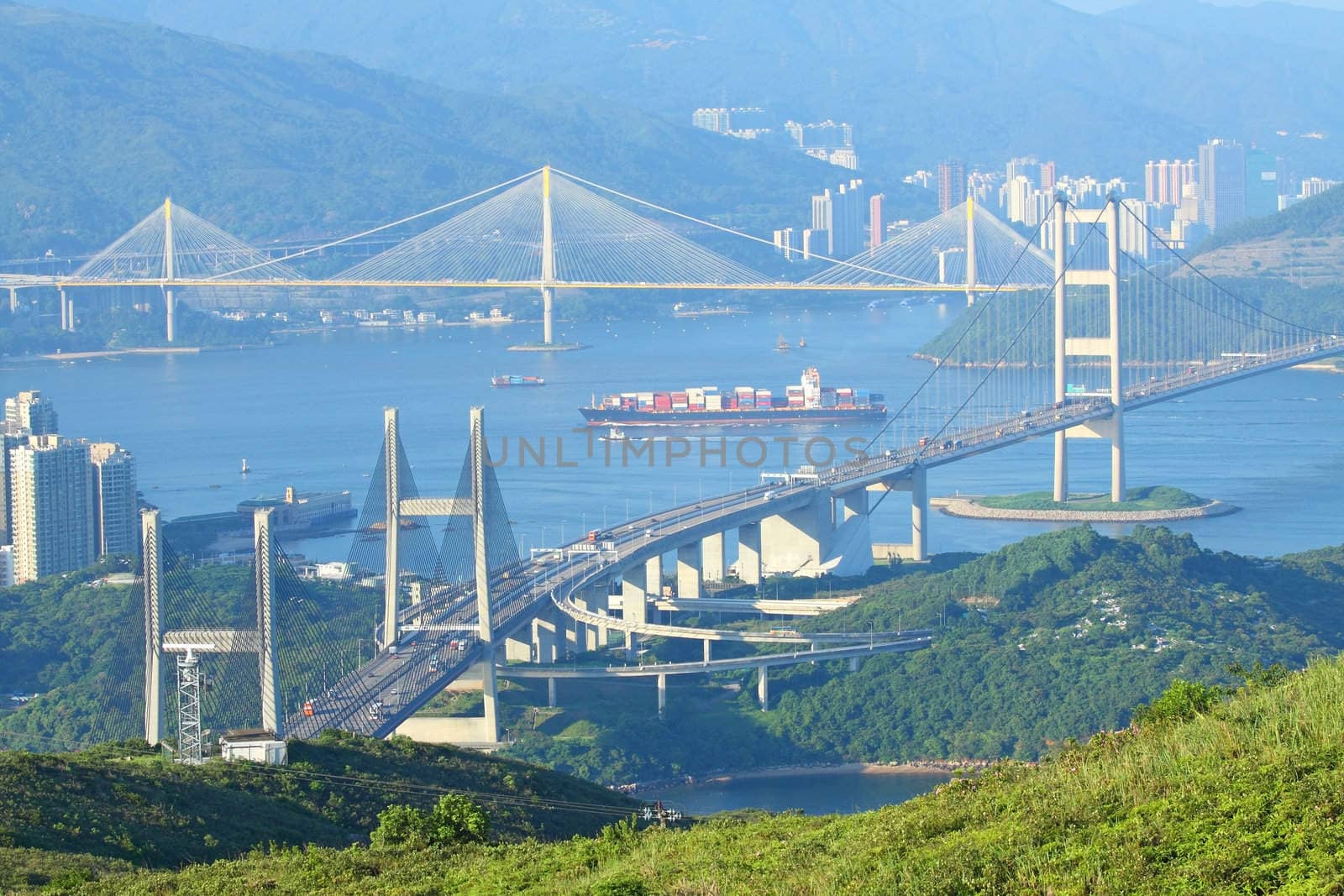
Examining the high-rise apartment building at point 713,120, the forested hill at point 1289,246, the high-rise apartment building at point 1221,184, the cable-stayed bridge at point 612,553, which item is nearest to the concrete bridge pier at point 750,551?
the cable-stayed bridge at point 612,553

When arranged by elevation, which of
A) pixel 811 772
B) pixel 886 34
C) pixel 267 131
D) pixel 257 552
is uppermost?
pixel 886 34

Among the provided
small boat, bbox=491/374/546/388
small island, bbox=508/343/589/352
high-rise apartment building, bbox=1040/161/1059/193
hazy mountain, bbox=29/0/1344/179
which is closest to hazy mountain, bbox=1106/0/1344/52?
hazy mountain, bbox=29/0/1344/179

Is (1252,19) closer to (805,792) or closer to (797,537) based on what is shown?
(797,537)

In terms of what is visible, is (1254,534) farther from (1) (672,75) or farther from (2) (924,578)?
(1) (672,75)

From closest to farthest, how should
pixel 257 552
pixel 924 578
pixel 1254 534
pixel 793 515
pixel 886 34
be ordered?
pixel 257 552, pixel 924 578, pixel 793 515, pixel 1254 534, pixel 886 34

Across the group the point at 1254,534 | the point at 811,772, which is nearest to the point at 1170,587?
the point at 811,772

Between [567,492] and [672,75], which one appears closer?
[567,492]

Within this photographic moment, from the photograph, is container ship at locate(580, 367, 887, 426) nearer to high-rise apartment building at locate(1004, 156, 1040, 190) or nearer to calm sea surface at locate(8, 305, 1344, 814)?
calm sea surface at locate(8, 305, 1344, 814)
